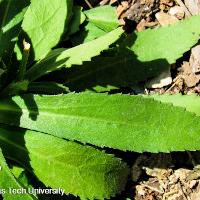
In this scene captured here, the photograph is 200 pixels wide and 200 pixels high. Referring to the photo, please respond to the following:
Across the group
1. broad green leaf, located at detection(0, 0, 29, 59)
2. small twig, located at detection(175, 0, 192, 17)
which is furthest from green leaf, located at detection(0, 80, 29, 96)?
small twig, located at detection(175, 0, 192, 17)

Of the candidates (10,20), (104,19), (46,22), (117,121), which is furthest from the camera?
(104,19)

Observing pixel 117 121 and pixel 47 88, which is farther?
pixel 47 88

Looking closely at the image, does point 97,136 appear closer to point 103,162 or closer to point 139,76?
point 103,162

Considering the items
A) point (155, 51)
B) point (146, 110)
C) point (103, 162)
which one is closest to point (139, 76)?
point (155, 51)

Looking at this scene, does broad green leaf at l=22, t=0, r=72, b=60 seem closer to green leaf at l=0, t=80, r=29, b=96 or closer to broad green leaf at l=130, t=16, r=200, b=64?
green leaf at l=0, t=80, r=29, b=96

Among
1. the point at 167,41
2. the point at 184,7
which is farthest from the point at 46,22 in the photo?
the point at 184,7

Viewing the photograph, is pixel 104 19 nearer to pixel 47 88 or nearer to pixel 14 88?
pixel 47 88

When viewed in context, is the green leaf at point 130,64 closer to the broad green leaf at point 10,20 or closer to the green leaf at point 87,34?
the green leaf at point 87,34
